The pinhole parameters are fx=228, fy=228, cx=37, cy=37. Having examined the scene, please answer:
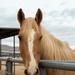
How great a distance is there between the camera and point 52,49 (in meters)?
4.00

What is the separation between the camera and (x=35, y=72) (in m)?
3.12

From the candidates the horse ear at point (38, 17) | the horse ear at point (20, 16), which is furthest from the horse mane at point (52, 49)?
the horse ear at point (20, 16)

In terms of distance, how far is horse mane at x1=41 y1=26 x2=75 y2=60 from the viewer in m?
3.92

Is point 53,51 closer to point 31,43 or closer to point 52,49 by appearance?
point 52,49

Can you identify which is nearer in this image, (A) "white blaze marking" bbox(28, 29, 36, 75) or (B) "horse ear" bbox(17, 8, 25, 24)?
(A) "white blaze marking" bbox(28, 29, 36, 75)

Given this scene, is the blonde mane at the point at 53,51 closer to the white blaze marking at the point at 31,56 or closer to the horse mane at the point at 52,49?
the horse mane at the point at 52,49

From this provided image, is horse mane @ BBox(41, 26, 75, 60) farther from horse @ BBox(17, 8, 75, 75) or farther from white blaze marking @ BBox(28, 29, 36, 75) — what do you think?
white blaze marking @ BBox(28, 29, 36, 75)

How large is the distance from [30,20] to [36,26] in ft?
0.61

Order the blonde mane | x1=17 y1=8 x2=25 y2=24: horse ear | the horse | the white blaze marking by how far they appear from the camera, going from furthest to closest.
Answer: x1=17 y1=8 x2=25 y2=24: horse ear, the blonde mane, the horse, the white blaze marking

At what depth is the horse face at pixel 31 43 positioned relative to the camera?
3.17 m

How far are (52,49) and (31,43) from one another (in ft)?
2.25

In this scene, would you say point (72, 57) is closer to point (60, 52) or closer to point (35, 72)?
point (60, 52)

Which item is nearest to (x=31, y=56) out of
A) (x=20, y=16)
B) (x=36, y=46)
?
(x=36, y=46)

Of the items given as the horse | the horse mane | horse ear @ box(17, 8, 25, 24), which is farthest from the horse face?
the horse mane
